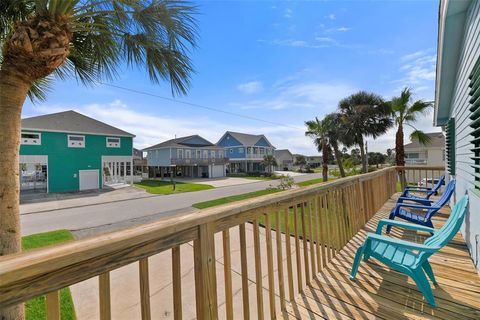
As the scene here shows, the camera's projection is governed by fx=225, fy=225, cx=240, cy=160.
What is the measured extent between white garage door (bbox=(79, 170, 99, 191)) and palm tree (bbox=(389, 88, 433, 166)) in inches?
877

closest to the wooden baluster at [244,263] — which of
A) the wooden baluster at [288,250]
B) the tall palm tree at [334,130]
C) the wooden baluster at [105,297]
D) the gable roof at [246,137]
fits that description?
the wooden baluster at [288,250]

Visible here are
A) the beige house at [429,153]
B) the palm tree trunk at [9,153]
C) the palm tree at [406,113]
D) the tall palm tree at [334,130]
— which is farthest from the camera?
the beige house at [429,153]

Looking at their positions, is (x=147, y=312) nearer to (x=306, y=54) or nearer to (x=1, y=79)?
(x=1, y=79)

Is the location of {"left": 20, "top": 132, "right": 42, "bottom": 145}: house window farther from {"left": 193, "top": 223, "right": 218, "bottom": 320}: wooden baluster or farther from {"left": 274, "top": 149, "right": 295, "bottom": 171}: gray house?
{"left": 274, "top": 149, "right": 295, "bottom": 171}: gray house

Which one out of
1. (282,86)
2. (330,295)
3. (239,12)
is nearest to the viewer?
(330,295)

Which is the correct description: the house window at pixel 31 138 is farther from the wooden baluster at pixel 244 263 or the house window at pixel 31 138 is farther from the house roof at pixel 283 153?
the house roof at pixel 283 153

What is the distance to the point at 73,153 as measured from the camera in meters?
19.0

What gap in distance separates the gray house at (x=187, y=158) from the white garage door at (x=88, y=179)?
34.1 ft

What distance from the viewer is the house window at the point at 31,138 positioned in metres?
16.9

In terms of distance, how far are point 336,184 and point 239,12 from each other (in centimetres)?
597

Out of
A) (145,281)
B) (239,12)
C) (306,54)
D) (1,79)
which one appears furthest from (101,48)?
(306,54)

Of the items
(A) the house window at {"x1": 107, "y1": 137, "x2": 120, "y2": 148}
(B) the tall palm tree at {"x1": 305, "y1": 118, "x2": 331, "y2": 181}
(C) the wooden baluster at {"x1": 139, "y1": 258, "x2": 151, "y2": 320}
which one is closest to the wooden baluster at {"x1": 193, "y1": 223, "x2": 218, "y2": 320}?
(C) the wooden baluster at {"x1": 139, "y1": 258, "x2": 151, "y2": 320}

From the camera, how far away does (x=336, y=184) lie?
10.00ft

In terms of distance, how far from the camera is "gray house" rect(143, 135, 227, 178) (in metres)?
30.5
